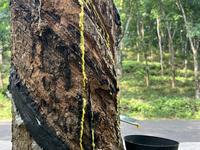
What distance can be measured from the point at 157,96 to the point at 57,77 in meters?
11.2

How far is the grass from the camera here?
8758 mm

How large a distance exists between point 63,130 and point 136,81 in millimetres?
14350

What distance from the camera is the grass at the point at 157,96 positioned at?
8.76 meters

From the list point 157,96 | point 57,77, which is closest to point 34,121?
point 57,77

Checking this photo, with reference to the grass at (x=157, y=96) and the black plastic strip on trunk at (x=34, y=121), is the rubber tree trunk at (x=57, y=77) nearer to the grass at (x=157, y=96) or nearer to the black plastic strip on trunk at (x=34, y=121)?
the black plastic strip on trunk at (x=34, y=121)

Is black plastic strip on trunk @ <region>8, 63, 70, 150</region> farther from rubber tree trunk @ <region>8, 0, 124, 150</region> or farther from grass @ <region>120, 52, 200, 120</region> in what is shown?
grass @ <region>120, 52, 200, 120</region>

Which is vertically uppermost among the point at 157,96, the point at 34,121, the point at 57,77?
the point at 57,77

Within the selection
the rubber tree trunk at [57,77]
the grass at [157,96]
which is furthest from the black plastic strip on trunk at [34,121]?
the grass at [157,96]

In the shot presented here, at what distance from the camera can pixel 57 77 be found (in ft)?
4.50

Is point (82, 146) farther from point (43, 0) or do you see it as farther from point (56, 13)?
point (43, 0)

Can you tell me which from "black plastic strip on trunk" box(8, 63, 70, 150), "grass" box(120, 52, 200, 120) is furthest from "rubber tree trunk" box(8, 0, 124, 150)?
"grass" box(120, 52, 200, 120)

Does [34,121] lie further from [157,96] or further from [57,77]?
[157,96]

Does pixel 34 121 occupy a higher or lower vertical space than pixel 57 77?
lower

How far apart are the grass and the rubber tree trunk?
7273 mm
